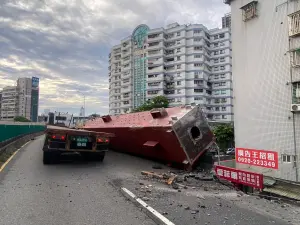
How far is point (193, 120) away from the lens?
9.98 meters

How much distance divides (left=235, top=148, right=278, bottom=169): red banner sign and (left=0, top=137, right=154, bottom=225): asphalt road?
9608mm

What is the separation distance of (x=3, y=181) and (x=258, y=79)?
44.0 ft

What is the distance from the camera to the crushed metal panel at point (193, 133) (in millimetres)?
9289

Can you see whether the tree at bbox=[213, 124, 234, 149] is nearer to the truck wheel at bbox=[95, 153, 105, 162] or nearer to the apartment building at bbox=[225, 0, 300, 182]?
the apartment building at bbox=[225, 0, 300, 182]

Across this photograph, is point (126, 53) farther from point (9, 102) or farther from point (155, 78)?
point (9, 102)

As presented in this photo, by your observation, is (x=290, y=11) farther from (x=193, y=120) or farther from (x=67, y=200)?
(x=67, y=200)

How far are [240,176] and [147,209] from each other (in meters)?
5.72

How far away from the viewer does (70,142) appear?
9508mm

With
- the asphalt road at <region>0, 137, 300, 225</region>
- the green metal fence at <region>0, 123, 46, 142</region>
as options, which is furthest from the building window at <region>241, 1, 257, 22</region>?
the green metal fence at <region>0, 123, 46, 142</region>

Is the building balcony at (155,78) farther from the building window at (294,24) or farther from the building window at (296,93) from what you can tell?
the building window at (296,93)

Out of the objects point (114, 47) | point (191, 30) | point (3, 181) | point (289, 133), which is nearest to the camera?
point (3, 181)

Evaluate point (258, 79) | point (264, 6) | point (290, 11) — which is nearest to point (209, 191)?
point (258, 79)

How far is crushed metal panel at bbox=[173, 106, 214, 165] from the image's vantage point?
9.29 m

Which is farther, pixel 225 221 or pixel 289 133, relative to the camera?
pixel 289 133
